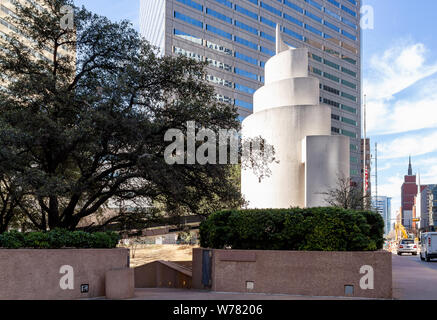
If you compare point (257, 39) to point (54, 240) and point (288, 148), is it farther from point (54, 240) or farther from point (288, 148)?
point (54, 240)

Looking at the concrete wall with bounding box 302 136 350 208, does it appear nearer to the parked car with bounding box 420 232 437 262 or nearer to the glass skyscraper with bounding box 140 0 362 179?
the parked car with bounding box 420 232 437 262

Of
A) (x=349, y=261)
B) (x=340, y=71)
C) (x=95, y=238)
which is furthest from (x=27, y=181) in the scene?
(x=340, y=71)

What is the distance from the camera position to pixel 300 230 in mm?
14266

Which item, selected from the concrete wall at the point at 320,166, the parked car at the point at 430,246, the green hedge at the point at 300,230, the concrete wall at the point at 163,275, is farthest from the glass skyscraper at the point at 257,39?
the green hedge at the point at 300,230

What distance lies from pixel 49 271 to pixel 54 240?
0.87m

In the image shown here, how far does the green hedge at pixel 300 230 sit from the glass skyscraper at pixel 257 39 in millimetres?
67414

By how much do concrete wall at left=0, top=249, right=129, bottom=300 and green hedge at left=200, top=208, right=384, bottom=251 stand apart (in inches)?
151

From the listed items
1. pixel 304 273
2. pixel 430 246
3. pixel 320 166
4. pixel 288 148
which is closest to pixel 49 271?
pixel 304 273

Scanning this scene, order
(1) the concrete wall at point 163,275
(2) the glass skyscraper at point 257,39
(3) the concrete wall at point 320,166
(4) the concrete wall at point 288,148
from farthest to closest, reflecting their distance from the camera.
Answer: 1. (2) the glass skyscraper at point 257,39
2. (4) the concrete wall at point 288,148
3. (3) the concrete wall at point 320,166
4. (1) the concrete wall at point 163,275

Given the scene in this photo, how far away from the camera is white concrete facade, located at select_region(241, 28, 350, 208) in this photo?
111ft

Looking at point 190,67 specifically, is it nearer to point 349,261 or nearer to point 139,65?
point 139,65

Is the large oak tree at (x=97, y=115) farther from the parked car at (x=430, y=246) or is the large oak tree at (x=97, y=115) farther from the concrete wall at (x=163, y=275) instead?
the parked car at (x=430, y=246)

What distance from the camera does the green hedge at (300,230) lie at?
553 inches
